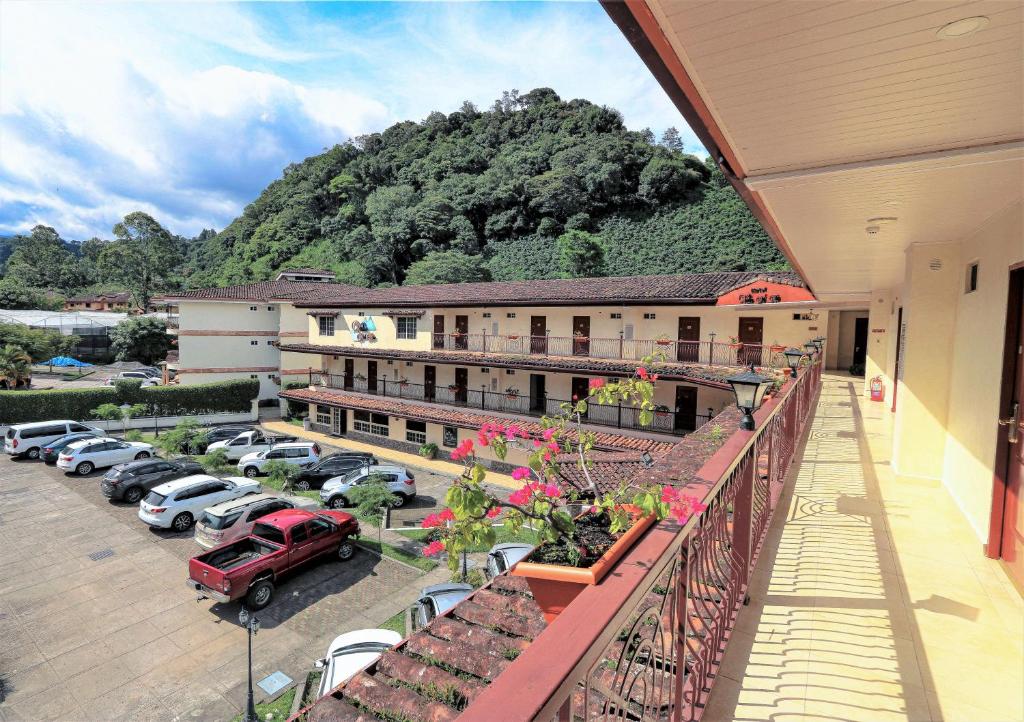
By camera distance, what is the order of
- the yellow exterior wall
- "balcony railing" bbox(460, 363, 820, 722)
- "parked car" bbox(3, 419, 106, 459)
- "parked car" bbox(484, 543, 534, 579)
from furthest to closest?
"parked car" bbox(3, 419, 106, 459), "parked car" bbox(484, 543, 534, 579), the yellow exterior wall, "balcony railing" bbox(460, 363, 820, 722)

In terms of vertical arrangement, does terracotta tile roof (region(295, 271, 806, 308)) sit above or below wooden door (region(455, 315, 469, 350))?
above

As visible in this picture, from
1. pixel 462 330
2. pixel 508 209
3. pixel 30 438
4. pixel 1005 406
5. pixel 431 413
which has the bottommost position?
pixel 30 438

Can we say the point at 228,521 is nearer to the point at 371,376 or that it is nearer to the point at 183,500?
the point at 183,500

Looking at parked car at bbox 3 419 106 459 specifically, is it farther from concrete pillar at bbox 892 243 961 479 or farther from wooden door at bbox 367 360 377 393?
concrete pillar at bbox 892 243 961 479

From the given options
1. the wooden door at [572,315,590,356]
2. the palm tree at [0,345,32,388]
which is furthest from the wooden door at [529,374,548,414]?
the palm tree at [0,345,32,388]

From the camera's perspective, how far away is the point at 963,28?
2000 mm

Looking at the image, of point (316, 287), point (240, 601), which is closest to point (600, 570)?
point (240, 601)

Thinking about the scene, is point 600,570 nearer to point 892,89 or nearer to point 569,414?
point 569,414

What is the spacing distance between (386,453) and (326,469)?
16.1 feet

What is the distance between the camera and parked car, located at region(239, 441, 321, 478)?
20.3 meters

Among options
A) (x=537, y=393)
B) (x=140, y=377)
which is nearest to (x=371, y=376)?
(x=537, y=393)

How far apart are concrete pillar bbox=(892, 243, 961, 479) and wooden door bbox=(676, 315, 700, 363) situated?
1228 cm

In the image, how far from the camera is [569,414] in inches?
139

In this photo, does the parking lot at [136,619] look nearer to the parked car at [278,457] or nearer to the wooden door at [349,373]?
the parked car at [278,457]
